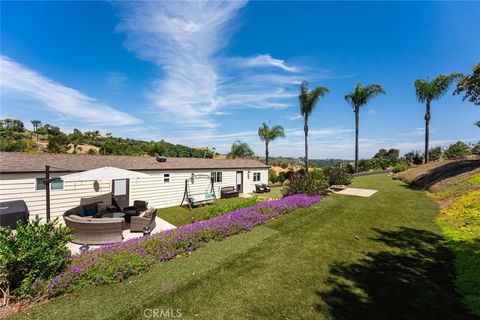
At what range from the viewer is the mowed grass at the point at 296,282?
3734 millimetres

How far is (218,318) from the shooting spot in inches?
141

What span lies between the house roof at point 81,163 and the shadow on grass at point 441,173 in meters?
15.9

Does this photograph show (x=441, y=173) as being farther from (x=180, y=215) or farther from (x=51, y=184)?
(x=51, y=184)

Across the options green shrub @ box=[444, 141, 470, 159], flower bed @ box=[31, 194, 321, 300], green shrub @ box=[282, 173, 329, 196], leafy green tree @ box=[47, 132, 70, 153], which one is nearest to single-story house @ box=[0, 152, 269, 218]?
flower bed @ box=[31, 194, 321, 300]

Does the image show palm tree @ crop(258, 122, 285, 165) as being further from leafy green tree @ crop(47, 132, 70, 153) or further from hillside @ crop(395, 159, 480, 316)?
leafy green tree @ crop(47, 132, 70, 153)

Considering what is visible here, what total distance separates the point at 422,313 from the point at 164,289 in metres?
4.91

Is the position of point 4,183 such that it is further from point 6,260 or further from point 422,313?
point 422,313

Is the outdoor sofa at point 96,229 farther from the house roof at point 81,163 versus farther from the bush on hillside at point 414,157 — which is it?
the bush on hillside at point 414,157

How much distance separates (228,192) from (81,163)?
10429 mm

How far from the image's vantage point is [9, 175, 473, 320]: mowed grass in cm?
373

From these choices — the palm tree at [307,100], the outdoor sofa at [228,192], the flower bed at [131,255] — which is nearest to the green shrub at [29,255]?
the flower bed at [131,255]

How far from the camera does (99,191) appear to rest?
38.3 ft

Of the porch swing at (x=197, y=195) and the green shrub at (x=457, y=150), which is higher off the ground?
the green shrub at (x=457, y=150)

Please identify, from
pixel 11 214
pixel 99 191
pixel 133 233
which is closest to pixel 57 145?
pixel 99 191
